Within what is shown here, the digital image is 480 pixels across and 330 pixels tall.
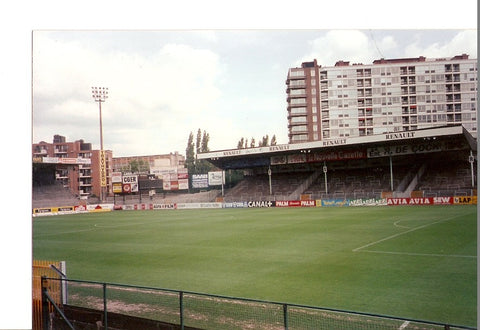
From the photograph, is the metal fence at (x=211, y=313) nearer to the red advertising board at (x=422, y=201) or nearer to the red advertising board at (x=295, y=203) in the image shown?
the red advertising board at (x=422, y=201)

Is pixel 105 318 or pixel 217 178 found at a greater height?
pixel 217 178

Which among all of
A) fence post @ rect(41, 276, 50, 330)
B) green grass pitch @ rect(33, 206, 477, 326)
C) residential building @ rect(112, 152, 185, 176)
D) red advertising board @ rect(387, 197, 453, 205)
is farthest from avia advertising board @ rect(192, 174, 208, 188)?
fence post @ rect(41, 276, 50, 330)

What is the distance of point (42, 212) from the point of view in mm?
42875

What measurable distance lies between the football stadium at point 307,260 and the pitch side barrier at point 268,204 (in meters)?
0.13

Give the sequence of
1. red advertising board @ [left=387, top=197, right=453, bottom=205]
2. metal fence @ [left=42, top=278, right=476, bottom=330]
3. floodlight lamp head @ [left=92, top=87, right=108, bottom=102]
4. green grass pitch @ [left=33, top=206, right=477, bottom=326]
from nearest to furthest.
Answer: metal fence @ [left=42, top=278, right=476, bottom=330]
green grass pitch @ [left=33, top=206, right=477, bottom=326]
floodlight lamp head @ [left=92, top=87, right=108, bottom=102]
red advertising board @ [left=387, top=197, right=453, bottom=205]

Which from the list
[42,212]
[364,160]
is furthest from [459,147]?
[42,212]

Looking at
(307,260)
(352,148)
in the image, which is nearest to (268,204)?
(352,148)

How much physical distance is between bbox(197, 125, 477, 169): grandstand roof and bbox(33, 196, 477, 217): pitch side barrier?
461 cm

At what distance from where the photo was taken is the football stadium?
9.34 meters

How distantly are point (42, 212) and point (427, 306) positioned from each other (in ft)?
137

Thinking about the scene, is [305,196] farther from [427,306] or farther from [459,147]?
[427,306]

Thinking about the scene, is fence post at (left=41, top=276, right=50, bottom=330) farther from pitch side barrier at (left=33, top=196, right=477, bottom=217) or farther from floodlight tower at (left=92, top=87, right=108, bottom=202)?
pitch side barrier at (left=33, top=196, right=477, bottom=217)

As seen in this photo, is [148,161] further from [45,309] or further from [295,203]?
[45,309]

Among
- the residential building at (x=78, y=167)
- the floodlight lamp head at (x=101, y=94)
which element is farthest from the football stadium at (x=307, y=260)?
the residential building at (x=78, y=167)
